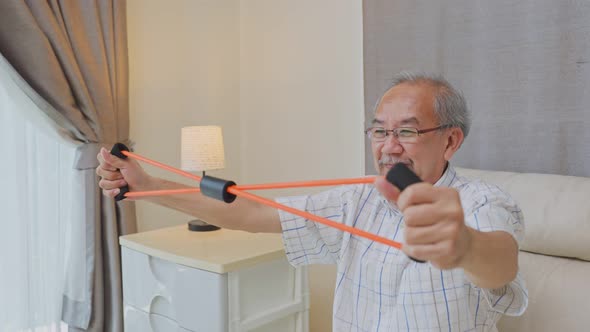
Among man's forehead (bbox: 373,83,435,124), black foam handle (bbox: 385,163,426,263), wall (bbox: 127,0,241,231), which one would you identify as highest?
wall (bbox: 127,0,241,231)

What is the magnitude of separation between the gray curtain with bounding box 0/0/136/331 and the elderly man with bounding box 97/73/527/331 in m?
0.91

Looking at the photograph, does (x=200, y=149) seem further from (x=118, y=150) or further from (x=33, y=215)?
(x=118, y=150)

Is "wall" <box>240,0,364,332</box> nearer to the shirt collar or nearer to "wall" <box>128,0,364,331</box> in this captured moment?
"wall" <box>128,0,364,331</box>

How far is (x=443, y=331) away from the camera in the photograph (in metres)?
1.06

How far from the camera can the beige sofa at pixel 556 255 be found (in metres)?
1.27

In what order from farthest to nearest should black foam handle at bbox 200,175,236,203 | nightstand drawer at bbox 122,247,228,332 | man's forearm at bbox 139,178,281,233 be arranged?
1. nightstand drawer at bbox 122,247,228,332
2. man's forearm at bbox 139,178,281,233
3. black foam handle at bbox 200,175,236,203

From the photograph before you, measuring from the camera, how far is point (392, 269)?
1.13 meters

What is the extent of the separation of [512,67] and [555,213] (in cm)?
53

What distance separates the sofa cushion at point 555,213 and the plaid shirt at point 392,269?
32cm

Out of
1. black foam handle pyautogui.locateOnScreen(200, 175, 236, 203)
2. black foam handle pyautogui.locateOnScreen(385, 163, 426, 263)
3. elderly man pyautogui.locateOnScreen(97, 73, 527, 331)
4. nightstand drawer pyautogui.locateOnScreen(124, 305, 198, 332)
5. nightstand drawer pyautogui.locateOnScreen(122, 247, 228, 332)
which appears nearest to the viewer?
black foam handle pyautogui.locateOnScreen(385, 163, 426, 263)

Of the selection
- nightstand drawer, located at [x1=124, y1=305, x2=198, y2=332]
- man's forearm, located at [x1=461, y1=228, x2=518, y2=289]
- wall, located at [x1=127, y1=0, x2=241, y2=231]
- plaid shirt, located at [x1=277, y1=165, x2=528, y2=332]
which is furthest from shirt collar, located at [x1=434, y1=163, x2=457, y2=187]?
wall, located at [x1=127, y1=0, x2=241, y2=231]

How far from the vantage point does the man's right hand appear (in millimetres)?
1195

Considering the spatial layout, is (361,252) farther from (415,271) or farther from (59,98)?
(59,98)

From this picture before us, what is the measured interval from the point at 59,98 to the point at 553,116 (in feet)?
5.34
